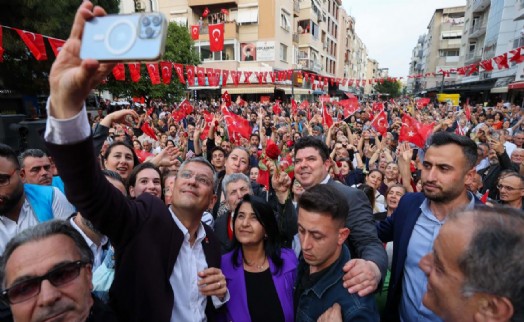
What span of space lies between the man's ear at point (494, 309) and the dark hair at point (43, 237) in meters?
1.75

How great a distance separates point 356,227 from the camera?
2.31 metres

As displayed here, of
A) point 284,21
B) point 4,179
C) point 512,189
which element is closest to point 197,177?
point 4,179

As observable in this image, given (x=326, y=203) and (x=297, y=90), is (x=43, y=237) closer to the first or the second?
(x=326, y=203)

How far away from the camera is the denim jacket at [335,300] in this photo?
1611 mm

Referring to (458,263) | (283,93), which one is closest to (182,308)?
(458,263)

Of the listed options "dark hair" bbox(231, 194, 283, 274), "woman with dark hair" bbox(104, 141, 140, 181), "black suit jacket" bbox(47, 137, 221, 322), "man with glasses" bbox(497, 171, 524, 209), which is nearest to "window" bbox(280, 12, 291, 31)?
"woman with dark hair" bbox(104, 141, 140, 181)

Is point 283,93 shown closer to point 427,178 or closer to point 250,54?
point 250,54

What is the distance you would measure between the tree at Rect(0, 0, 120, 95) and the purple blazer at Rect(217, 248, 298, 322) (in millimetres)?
13416

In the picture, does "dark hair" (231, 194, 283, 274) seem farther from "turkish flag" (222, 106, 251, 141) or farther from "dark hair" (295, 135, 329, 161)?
"turkish flag" (222, 106, 251, 141)

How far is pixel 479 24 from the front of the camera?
130 ft

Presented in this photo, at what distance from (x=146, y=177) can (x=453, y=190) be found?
9.43 ft

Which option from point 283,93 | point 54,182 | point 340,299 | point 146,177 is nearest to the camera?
point 340,299

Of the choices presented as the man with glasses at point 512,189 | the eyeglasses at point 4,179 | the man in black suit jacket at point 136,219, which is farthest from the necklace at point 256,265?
the man with glasses at point 512,189

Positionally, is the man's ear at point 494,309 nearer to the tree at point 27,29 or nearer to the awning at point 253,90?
the tree at point 27,29
